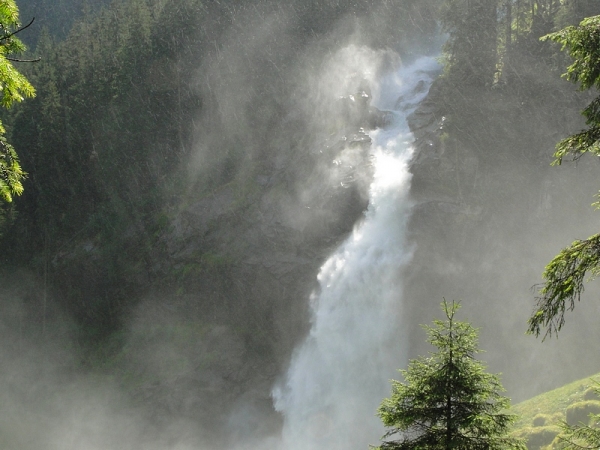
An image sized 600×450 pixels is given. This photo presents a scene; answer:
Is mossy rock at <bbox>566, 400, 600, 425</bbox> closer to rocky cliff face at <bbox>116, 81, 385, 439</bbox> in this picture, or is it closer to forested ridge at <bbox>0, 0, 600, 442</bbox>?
forested ridge at <bbox>0, 0, 600, 442</bbox>

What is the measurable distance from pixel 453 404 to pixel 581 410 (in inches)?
546

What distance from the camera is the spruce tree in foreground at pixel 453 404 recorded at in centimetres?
726

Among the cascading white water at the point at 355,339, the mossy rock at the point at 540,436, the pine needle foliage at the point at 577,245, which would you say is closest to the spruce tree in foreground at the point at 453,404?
the pine needle foliage at the point at 577,245

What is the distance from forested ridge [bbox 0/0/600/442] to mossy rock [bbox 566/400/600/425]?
27.5ft

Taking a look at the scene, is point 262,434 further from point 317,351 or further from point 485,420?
point 485,420

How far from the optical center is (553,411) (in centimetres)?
1973

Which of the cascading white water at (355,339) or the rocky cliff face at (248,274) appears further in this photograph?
the rocky cliff face at (248,274)

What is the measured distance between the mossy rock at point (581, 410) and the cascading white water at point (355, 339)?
9.29 m

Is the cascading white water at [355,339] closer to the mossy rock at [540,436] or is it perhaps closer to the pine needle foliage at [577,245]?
the mossy rock at [540,436]

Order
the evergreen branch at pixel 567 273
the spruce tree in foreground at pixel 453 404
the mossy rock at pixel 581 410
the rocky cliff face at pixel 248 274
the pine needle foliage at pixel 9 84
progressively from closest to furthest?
1. the evergreen branch at pixel 567 273
2. the pine needle foliage at pixel 9 84
3. the spruce tree in foreground at pixel 453 404
4. the mossy rock at pixel 581 410
5. the rocky cliff face at pixel 248 274

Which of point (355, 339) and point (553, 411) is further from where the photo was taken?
point (355, 339)

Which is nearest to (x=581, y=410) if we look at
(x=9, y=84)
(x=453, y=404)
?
(x=453, y=404)

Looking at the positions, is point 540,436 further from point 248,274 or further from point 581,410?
point 248,274

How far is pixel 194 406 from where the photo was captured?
30.0 metres
